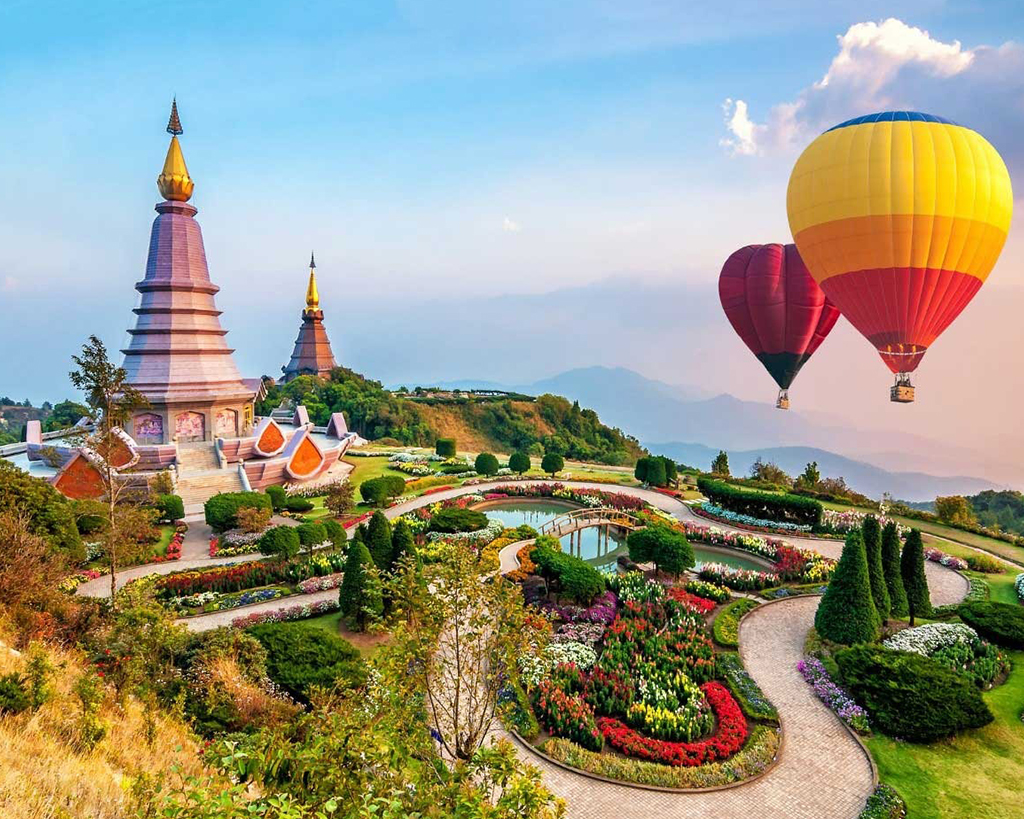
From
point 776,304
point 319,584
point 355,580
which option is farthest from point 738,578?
point 776,304

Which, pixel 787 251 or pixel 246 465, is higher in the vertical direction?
pixel 787 251

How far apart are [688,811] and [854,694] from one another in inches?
222

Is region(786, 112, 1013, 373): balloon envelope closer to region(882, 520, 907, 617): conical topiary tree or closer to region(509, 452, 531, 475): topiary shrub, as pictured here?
region(882, 520, 907, 617): conical topiary tree

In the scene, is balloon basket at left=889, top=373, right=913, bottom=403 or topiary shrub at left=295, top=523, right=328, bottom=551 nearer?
topiary shrub at left=295, top=523, right=328, bottom=551

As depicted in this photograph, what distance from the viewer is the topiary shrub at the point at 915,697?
1212 cm

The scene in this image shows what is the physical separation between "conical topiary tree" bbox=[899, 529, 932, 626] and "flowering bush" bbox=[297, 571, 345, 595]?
57.2 feet

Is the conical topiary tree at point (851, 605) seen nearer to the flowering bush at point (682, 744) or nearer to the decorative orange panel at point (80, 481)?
the flowering bush at point (682, 744)

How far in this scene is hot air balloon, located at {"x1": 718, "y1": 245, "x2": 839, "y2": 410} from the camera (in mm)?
28484

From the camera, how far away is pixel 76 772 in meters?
6.86

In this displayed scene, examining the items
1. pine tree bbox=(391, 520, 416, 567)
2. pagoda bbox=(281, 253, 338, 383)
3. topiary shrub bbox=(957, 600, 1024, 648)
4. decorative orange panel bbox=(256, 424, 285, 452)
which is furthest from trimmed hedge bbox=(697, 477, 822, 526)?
pagoda bbox=(281, 253, 338, 383)

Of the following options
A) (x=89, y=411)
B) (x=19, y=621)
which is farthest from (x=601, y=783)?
(x=89, y=411)

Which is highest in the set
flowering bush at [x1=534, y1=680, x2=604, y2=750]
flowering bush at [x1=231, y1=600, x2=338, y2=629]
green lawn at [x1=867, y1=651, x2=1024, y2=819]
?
flowering bush at [x1=231, y1=600, x2=338, y2=629]

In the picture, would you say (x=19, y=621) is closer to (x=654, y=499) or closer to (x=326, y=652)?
(x=326, y=652)

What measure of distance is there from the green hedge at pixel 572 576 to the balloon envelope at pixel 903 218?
15.3 metres
